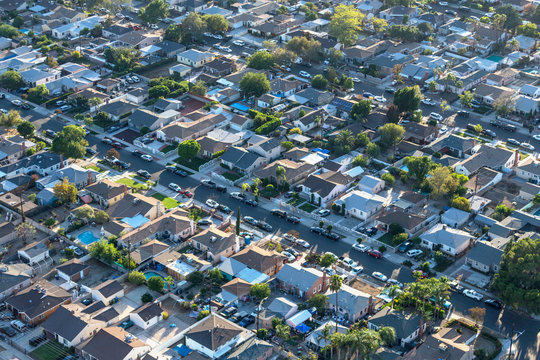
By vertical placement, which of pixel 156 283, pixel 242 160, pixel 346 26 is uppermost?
pixel 346 26

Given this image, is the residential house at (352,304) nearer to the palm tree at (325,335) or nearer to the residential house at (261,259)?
the palm tree at (325,335)

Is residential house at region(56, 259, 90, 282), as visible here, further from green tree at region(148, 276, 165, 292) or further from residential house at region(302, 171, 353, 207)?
residential house at region(302, 171, 353, 207)

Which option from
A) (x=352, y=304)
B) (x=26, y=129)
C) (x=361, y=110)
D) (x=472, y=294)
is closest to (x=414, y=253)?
(x=472, y=294)

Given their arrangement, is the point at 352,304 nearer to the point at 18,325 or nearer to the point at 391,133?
the point at 18,325

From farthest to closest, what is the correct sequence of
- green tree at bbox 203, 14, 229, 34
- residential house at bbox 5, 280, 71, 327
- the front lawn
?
green tree at bbox 203, 14, 229, 34 < the front lawn < residential house at bbox 5, 280, 71, 327

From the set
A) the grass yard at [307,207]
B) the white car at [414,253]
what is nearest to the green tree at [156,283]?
the grass yard at [307,207]

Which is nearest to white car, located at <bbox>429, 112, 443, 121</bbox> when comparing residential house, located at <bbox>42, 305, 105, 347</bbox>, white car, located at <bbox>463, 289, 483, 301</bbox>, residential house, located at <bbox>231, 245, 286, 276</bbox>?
white car, located at <bbox>463, 289, 483, 301</bbox>
